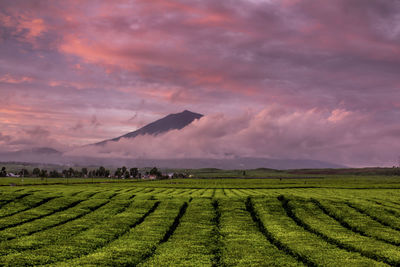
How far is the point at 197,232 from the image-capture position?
40.3 meters

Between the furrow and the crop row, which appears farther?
the furrow

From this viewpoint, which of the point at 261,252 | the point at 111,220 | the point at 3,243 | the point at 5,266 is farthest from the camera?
the point at 111,220

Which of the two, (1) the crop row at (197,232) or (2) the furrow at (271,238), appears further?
(2) the furrow at (271,238)

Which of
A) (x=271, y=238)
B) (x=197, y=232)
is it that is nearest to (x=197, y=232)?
(x=197, y=232)

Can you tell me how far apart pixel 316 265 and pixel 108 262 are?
18690 mm

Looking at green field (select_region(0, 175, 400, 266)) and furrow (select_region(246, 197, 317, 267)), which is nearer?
green field (select_region(0, 175, 400, 266))

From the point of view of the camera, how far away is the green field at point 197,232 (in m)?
29.3

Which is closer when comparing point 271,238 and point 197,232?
point 271,238

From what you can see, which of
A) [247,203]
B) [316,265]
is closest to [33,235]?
[316,265]

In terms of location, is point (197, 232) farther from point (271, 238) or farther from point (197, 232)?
point (271, 238)

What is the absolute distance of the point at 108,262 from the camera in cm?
2775

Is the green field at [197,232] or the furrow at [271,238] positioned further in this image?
the furrow at [271,238]

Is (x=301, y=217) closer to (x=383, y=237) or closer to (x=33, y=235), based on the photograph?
(x=383, y=237)

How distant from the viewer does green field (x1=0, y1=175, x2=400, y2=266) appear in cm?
2930
